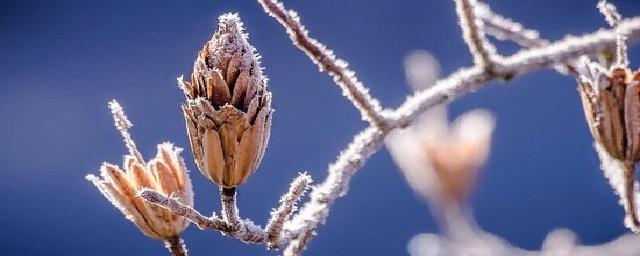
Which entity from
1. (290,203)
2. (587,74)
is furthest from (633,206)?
(290,203)

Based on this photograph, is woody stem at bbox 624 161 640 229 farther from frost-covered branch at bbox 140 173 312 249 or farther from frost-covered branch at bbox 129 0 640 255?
frost-covered branch at bbox 140 173 312 249

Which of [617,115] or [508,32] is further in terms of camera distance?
[508,32]

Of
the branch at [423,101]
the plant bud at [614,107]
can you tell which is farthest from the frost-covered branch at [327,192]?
the plant bud at [614,107]

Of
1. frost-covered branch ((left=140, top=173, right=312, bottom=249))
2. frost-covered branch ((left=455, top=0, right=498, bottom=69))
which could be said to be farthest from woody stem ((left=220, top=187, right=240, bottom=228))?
frost-covered branch ((left=455, top=0, right=498, bottom=69))

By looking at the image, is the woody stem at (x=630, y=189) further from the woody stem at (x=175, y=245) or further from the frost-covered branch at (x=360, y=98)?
the woody stem at (x=175, y=245)

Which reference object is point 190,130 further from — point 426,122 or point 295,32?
point 426,122

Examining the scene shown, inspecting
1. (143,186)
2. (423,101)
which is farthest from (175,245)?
(423,101)

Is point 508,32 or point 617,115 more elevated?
point 508,32

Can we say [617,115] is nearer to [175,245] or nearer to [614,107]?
[614,107]
